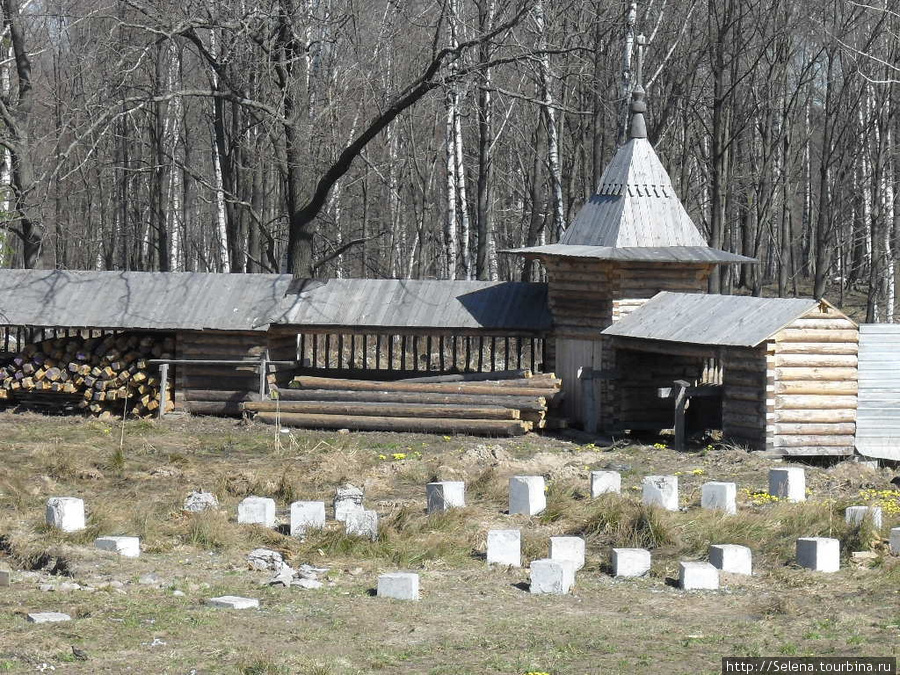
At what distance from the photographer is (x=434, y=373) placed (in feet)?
78.3

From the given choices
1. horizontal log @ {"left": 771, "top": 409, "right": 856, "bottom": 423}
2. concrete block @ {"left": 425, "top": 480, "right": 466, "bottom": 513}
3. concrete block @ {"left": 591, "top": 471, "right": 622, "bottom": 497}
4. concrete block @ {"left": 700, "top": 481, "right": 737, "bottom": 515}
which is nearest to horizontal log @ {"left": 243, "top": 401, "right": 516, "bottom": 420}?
horizontal log @ {"left": 771, "top": 409, "right": 856, "bottom": 423}

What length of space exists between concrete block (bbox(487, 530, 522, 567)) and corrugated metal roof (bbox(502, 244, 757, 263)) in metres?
10.0

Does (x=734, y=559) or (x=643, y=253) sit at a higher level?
(x=643, y=253)

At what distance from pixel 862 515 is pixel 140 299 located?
15095 mm

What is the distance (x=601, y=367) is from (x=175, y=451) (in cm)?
722

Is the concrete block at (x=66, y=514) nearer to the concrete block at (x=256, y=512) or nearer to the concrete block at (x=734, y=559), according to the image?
the concrete block at (x=256, y=512)

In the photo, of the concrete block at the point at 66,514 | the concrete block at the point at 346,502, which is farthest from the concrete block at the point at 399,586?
the concrete block at the point at 66,514

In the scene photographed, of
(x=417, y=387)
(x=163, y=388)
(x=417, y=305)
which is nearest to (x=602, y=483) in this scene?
(x=417, y=387)

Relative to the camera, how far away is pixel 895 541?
11.8m

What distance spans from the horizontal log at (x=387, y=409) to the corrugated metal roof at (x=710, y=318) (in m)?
2.40

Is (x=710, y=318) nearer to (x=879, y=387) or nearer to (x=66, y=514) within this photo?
(x=879, y=387)

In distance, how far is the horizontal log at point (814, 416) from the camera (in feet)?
61.2

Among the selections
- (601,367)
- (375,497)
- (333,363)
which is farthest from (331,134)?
(375,497)

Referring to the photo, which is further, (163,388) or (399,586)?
(163,388)
